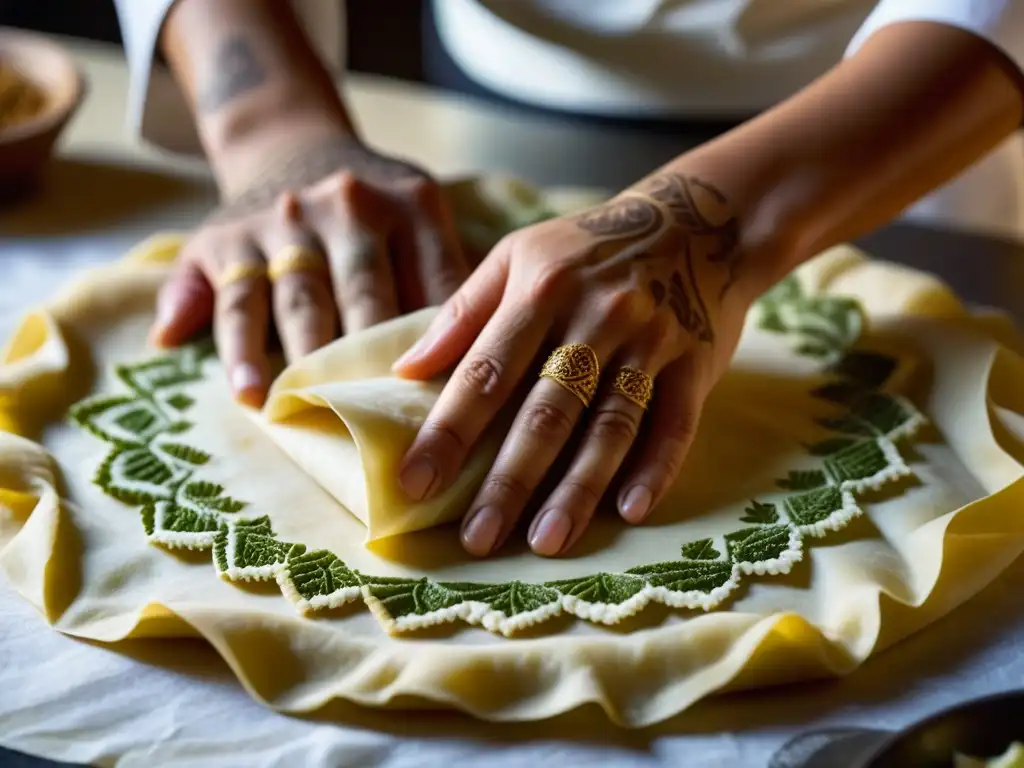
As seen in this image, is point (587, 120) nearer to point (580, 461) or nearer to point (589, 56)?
point (589, 56)

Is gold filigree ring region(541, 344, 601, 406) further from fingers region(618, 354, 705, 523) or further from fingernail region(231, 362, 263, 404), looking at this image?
fingernail region(231, 362, 263, 404)

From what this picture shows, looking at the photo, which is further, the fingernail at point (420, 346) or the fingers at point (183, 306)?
the fingers at point (183, 306)

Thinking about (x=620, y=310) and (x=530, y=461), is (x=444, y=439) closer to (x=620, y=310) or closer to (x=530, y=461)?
(x=530, y=461)

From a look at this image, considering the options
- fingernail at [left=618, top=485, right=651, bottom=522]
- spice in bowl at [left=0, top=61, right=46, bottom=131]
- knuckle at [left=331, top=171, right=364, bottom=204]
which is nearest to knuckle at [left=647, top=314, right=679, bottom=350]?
fingernail at [left=618, top=485, right=651, bottom=522]

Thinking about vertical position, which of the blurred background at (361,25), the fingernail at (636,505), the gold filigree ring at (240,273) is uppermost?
the fingernail at (636,505)

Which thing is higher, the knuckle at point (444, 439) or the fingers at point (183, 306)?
the knuckle at point (444, 439)

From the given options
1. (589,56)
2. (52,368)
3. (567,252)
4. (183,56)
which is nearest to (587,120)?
(589,56)

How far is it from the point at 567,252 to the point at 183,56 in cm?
64

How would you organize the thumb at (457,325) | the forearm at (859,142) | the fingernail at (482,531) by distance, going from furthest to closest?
1. the forearm at (859,142)
2. the thumb at (457,325)
3. the fingernail at (482,531)

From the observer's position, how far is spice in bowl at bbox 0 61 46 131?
4.51ft

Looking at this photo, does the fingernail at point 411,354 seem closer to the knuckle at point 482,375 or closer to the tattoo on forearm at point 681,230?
the knuckle at point 482,375

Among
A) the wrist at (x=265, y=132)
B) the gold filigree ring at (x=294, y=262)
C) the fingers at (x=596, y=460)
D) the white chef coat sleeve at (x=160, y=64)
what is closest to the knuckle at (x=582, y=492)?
the fingers at (x=596, y=460)

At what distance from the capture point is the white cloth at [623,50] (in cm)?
130

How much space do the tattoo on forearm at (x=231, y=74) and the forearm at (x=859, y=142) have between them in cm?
51
